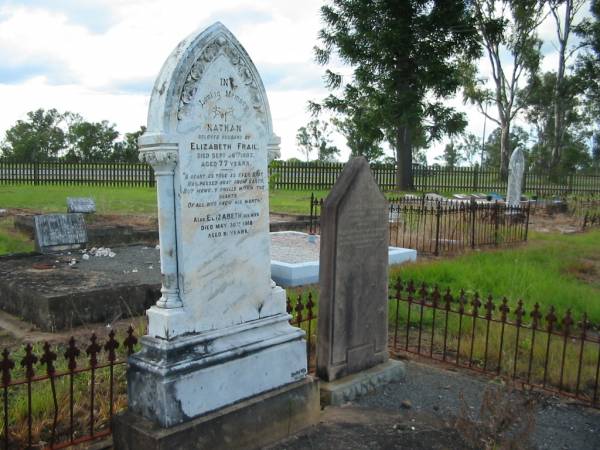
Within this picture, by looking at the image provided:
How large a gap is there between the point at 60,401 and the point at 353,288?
2.24m

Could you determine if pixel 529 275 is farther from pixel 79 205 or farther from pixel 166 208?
pixel 79 205

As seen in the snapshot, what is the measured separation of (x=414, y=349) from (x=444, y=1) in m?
22.0

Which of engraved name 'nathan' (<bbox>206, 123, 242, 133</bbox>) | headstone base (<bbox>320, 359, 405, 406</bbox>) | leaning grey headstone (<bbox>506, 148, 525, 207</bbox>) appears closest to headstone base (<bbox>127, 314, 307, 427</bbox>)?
headstone base (<bbox>320, 359, 405, 406</bbox>)

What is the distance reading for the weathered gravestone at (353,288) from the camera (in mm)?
4391

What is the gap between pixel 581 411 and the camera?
440 cm

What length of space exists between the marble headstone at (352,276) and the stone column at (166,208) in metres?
1.34

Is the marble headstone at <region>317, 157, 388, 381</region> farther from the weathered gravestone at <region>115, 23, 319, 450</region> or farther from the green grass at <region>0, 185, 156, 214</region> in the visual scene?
the green grass at <region>0, 185, 156, 214</region>

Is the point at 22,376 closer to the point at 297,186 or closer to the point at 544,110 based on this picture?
the point at 297,186

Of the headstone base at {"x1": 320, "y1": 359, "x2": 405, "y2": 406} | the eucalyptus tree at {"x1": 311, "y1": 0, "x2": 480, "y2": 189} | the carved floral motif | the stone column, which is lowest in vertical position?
the headstone base at {"x1": 320, "y1": 359, "x2": 405, "y2": 406}

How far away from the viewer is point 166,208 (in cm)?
338

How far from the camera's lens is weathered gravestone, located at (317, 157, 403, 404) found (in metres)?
4.39

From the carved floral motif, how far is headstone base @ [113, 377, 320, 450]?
5.77 ft

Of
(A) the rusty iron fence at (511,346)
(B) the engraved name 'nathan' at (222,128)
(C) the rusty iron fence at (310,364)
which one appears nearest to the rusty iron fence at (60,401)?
(C) the rusty iron fence at (310,364)

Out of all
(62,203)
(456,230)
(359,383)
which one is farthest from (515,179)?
(359,383)
